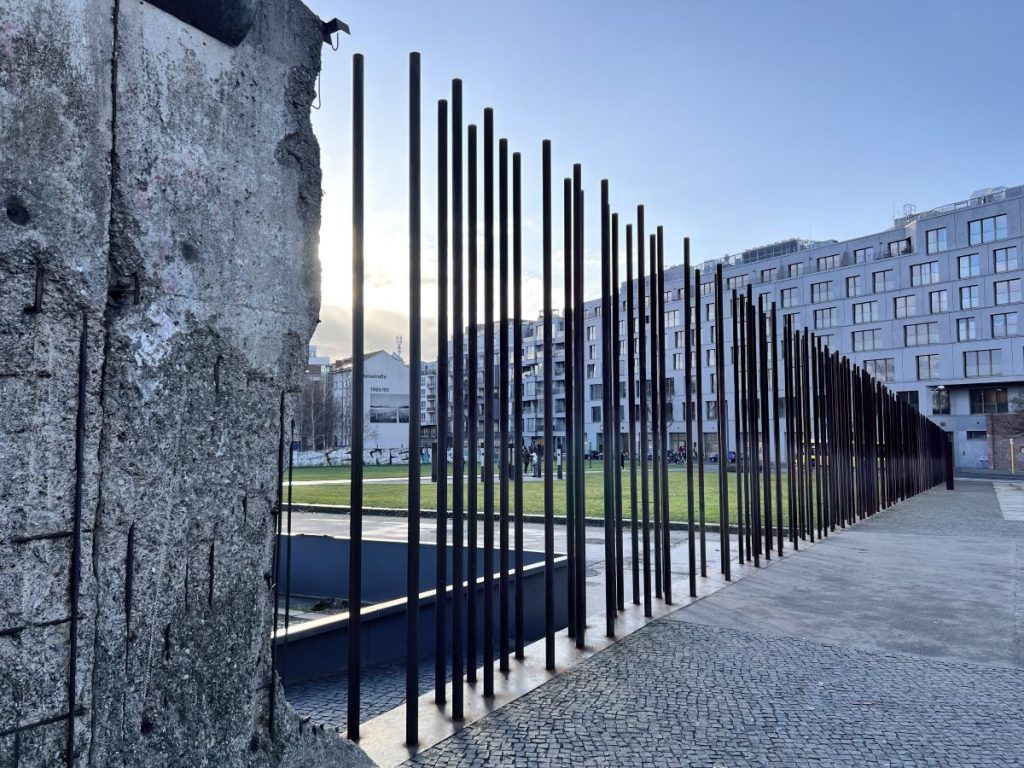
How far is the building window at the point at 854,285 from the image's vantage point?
171ft

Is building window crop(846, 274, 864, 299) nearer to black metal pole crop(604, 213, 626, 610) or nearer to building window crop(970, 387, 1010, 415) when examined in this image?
building window crop(970, 387, 1010, 415)

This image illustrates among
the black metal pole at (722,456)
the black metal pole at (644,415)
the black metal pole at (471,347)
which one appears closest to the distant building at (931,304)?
the black metal pole at (722,456)

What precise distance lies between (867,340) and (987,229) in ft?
32.7

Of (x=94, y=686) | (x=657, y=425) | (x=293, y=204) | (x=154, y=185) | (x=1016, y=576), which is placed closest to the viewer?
(x=94, y=686)

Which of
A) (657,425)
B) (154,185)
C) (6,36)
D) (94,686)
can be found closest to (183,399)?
(154,185)

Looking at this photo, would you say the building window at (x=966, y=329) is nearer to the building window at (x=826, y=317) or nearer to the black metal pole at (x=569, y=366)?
the building window at (x=826, y=317)

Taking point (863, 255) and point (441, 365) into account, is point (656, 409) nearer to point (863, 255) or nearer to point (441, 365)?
point (441, 365)

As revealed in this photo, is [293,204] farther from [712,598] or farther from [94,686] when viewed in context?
[712,598]

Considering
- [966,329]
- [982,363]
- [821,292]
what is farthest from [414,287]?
[821,292]

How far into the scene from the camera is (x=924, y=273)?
49062mm

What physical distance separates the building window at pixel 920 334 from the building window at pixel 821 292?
595 cm

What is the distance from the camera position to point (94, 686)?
2.07 metres

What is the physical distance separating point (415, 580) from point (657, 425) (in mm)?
3488

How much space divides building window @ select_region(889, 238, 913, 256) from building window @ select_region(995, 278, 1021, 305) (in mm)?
6285
